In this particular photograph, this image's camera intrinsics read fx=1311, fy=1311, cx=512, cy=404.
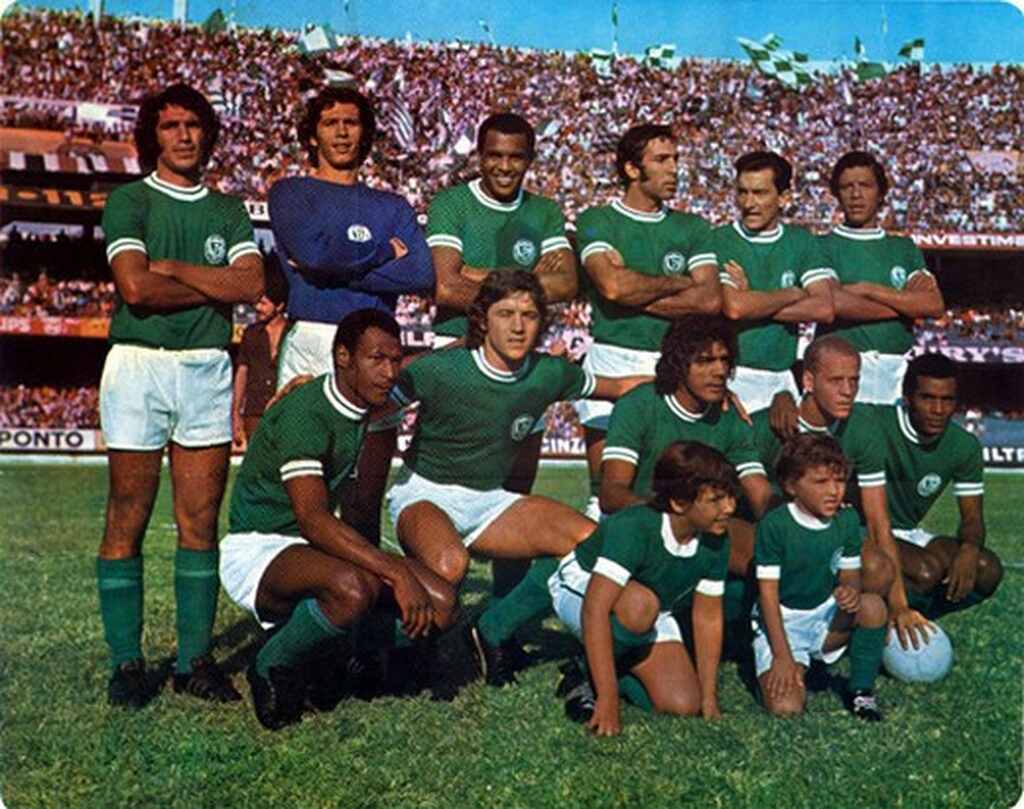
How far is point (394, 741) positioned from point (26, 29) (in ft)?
6.90

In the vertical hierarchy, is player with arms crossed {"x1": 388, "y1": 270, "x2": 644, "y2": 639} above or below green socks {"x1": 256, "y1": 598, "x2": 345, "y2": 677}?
above

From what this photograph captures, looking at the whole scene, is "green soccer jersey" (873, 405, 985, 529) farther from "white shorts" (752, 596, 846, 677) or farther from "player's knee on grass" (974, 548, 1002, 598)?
"white shorts" (752, 596, 846, 677)

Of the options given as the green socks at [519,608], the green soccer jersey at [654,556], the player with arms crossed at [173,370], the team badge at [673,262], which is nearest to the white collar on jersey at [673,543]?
the green soccer jersey at [654,556]

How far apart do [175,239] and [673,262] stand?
1396 millimetres

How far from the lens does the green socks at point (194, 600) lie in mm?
3559

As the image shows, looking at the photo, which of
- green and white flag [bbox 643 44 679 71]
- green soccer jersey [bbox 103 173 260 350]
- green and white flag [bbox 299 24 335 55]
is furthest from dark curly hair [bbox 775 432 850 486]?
green and white flag [bbox 299 24 335 55]

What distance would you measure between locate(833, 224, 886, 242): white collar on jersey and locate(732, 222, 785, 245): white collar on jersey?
0.64ft

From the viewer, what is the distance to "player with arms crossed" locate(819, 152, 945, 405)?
394 centimetres

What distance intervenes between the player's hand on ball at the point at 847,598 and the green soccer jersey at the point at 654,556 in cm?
38

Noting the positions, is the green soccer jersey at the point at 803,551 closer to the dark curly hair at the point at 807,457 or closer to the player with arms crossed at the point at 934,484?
the dark curly hair at the point at 807,457

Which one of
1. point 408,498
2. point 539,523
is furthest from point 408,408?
point 539,523

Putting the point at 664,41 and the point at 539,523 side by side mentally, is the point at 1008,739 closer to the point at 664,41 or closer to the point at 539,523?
the point at 539,523

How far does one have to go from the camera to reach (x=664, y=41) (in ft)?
12.1

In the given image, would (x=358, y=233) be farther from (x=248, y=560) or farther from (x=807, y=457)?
(x=807, y=457)
